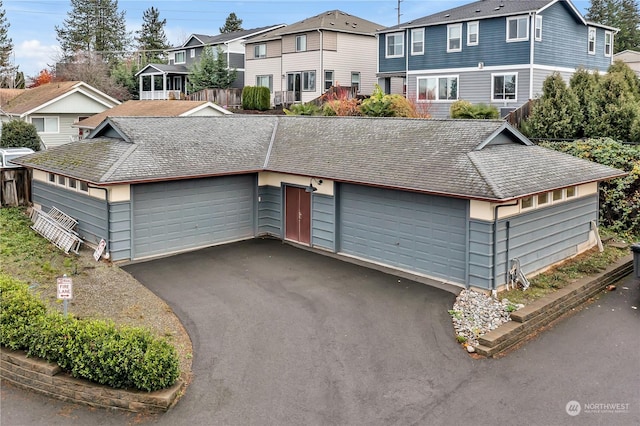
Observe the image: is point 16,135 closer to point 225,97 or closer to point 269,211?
point 225,97

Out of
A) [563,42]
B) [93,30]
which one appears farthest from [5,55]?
[563,42]

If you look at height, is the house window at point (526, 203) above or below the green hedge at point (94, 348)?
above

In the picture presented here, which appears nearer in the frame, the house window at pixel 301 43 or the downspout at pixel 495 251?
the downspout at pixel 495 251

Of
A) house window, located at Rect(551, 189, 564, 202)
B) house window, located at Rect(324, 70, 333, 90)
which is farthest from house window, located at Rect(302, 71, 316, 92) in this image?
house window, located at Rect(551, 189, 564, 202)

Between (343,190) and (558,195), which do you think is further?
(343,190)

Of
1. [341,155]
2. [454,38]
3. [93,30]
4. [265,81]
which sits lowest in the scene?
[341,155]

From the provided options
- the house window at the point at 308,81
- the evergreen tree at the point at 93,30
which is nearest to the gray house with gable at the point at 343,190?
the house window at the point at 308,81

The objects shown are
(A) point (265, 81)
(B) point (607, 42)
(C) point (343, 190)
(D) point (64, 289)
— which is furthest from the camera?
(A) point (265, 81)

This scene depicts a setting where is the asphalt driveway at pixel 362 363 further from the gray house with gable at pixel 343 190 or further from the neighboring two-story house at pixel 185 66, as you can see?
the neighboring two-story house at pixel 185 66
